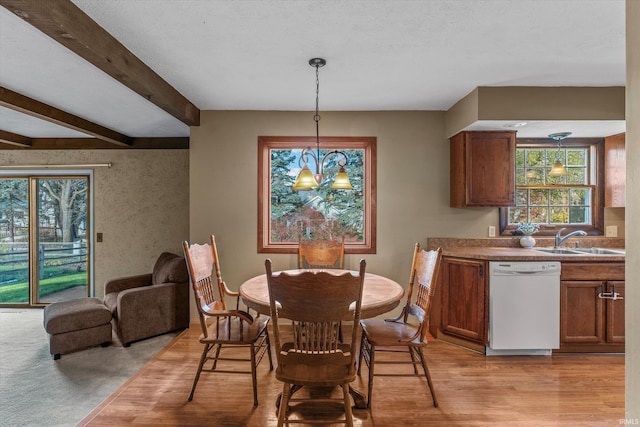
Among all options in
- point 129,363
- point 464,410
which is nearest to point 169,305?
point 129,363

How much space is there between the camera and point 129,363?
3018 millimetres

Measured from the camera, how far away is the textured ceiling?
74.8 inches

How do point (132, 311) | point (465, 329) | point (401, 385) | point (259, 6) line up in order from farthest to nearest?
1. point (132, 311)
2. point (465, 329)
3. point (401, 385)
4. point (259, 6)

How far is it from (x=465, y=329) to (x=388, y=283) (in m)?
1.16

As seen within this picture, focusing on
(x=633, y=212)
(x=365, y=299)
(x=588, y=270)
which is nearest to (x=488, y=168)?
(x=588, y=270)

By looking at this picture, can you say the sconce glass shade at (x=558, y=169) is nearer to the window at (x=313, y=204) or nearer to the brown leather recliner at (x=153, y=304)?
the window at (x=313, y=204)

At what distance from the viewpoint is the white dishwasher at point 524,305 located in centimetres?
300

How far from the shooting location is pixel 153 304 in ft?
11.9

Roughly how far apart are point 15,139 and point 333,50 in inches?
188

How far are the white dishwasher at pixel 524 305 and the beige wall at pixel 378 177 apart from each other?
2.84ft

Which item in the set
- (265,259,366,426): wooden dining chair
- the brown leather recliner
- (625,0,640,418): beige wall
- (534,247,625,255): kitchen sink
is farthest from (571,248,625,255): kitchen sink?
the brown leather recliner

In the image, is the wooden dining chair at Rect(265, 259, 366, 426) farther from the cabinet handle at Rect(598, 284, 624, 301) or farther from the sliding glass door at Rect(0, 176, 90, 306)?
the sliding glass door at Rect(0, 176, 90, 306)

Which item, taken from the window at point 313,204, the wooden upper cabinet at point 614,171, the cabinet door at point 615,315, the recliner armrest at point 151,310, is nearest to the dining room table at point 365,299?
the window at point 313,204

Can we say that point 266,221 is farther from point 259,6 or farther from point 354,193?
point 259,6
